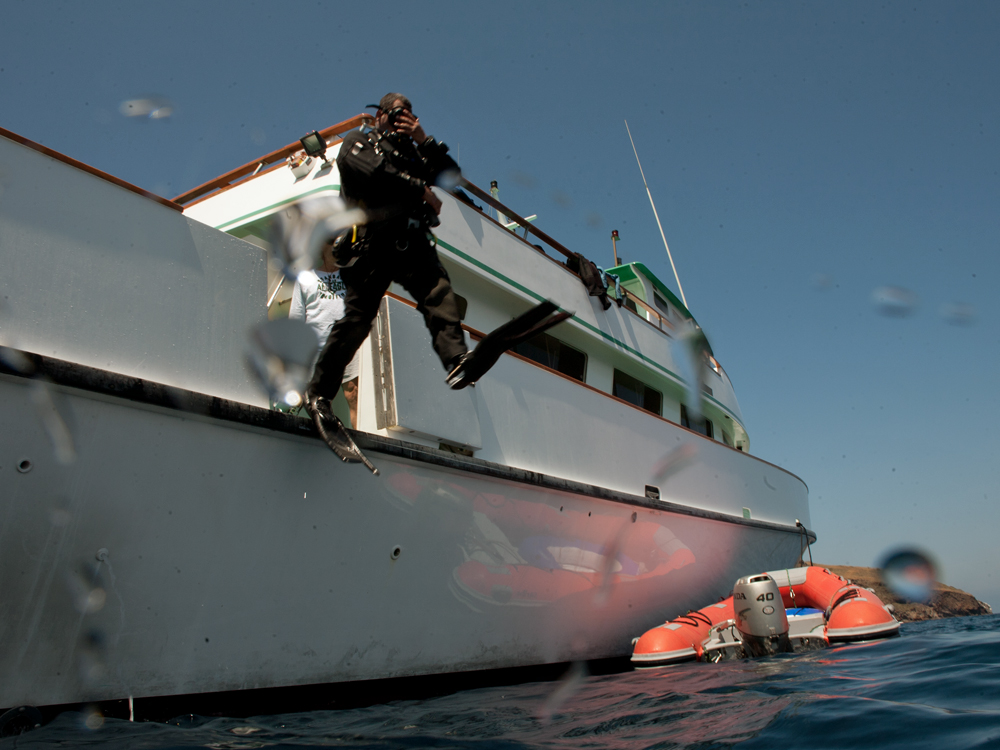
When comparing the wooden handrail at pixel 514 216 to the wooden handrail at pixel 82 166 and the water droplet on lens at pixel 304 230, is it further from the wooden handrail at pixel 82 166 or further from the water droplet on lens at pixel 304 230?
the wooden handrail at pixel 82 166

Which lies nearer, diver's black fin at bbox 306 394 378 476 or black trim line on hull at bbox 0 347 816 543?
black trim line on hull at bbox 0 347 816 543

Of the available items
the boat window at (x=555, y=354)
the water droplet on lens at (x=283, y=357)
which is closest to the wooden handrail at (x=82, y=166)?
the water droplet on lens at (x=283, y=357)

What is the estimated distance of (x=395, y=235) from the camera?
2.73 metres

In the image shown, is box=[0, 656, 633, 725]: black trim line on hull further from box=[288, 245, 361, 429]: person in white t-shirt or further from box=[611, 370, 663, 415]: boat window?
box=[611, 370, 663, 415]: boat window

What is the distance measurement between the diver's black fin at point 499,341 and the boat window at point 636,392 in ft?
14.8

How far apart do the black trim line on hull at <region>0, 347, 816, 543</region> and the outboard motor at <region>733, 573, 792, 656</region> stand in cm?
174

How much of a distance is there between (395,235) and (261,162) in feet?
10.2

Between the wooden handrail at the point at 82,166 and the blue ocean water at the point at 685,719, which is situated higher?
the wooden handrail at the point at 82,166

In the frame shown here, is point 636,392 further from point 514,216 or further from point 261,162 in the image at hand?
point 261,162

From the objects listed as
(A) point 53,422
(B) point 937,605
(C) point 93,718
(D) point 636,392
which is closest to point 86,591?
(C) point 93,718

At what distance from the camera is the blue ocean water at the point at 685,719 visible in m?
1.93

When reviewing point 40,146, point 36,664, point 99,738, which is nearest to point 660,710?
point 99,738

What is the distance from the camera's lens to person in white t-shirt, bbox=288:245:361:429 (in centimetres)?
381

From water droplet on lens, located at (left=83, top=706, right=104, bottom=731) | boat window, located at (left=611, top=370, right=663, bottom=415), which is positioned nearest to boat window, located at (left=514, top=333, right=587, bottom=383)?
boat window, located at (left=611, top=370, right=663, bottom=415)
